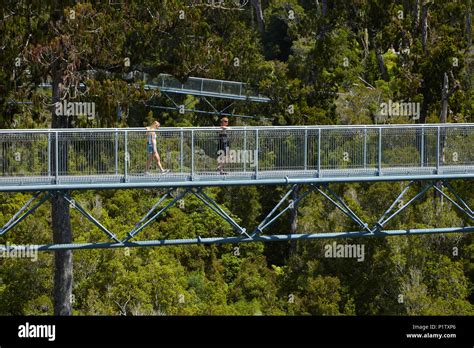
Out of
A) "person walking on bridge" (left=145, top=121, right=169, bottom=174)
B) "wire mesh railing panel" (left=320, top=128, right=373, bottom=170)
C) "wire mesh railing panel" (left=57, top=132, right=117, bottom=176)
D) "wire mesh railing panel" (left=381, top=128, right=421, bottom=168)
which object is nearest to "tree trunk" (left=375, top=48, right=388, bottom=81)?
"wire mesh railing panel" (left=381, top=128, right=421, bottom=168)

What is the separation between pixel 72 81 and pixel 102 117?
1.32 m

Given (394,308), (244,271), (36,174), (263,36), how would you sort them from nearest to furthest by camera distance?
(36,174) → (394,308) → (244,271) → (263,36)

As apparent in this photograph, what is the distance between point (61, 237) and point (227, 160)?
7.56 metres

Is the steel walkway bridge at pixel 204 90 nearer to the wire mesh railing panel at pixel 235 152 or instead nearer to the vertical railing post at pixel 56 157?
the wire mesh railing panel at pixel 235 152

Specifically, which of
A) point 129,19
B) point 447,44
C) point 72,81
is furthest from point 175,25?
point 447,44

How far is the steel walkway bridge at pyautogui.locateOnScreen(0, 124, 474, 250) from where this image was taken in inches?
1155

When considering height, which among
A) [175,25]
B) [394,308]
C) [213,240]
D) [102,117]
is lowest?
[394,308]

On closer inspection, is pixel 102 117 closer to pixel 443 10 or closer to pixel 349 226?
pixel 349 226

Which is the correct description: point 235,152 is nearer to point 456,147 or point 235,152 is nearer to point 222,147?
point 222,147

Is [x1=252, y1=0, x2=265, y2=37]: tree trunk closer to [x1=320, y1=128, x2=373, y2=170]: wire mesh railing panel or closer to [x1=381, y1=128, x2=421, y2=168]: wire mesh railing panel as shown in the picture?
[x1=381, y1=128, x2=421, y2=168]: wire mesh railing panel

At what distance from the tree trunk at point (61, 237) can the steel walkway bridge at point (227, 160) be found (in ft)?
17.5

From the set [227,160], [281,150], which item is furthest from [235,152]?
[281,150]

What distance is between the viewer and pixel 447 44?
49344 millimetres

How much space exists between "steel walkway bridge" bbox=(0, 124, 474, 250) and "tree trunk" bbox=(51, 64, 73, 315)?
5.34 meters
